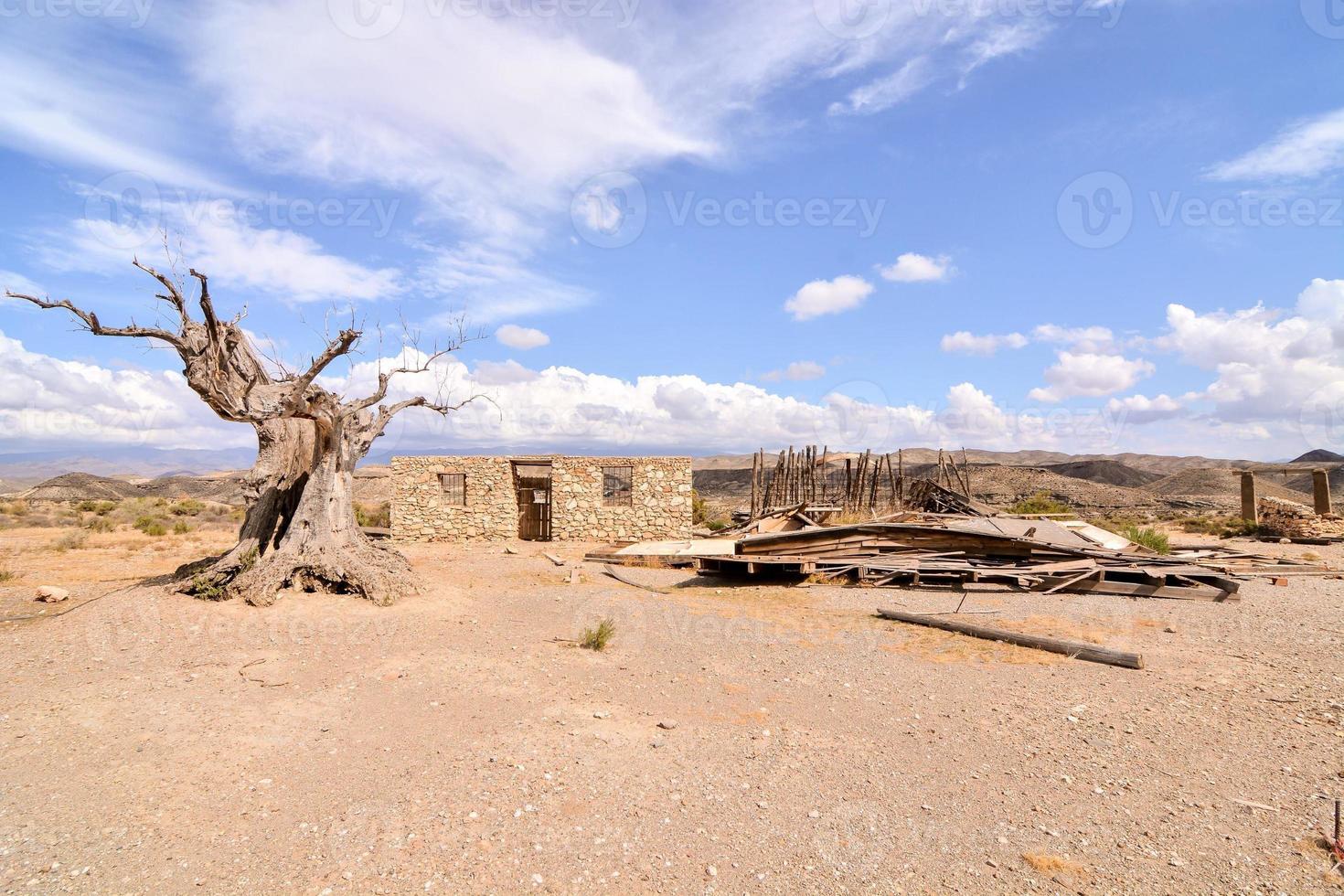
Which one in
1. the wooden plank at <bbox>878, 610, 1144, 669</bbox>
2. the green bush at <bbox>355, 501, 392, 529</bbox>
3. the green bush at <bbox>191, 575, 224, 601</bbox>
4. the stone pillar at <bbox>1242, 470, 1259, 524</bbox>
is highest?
the stone pillar at <bbox>1242, 470, 1259, 524</bbox>

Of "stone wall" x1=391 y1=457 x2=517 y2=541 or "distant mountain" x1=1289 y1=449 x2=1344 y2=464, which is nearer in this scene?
"stone wall" x1=391 y1=457 x2=517 y2=541

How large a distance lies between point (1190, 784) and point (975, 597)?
705cm

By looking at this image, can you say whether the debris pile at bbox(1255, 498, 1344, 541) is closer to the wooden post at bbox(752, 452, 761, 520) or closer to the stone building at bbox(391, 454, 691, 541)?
the wooden post at bbox(752, 452, 761, 520)

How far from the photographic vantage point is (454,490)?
20.4m

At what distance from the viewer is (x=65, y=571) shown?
513 inches

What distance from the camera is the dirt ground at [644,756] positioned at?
3768mm

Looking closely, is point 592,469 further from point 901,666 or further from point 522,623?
point 901,666

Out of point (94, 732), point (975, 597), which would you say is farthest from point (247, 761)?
point (975, 597)

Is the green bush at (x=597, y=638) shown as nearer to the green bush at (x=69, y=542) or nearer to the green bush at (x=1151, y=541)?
the green bush at (x=1151, y=541)

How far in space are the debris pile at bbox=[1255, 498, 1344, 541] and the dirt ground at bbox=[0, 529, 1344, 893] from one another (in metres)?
12.6

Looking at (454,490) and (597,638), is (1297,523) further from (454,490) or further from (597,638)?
(454,490)

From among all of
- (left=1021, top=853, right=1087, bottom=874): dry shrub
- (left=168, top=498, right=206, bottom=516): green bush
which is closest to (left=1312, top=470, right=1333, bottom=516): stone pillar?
(left=1021, top=853, right=1087, bottom=874): dry shrub

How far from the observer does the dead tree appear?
9.13 m

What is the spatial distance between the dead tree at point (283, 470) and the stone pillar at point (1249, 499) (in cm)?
2440
